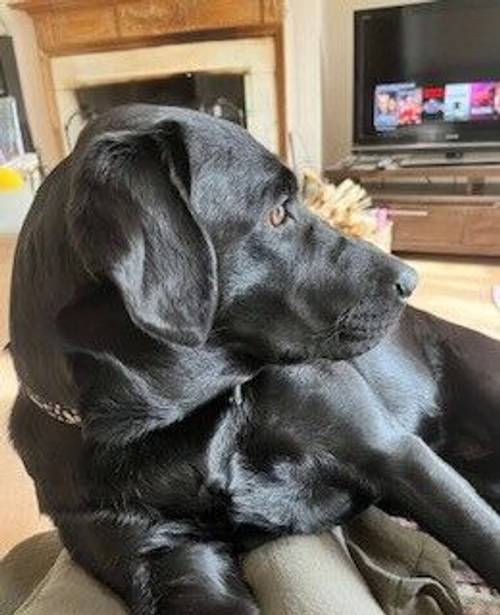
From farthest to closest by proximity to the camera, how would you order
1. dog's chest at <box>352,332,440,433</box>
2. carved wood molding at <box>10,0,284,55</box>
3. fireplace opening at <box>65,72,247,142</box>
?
fireplace opening at <box>65,72,247,142</box>, carved wood molding at <box>10,0,284,55</box>, dog's chest at <box>352,332,440,433</box>

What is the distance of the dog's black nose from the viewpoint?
862 millimetres

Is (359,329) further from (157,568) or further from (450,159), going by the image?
(450,159)

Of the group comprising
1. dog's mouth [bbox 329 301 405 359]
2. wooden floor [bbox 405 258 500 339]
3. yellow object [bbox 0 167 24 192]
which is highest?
dog's mouth [bbox 329 301 405 359]

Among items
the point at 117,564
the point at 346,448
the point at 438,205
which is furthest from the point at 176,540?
the point at 438,205

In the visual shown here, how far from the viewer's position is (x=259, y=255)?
0.77m

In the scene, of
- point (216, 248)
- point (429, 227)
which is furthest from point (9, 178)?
point (216, 248)

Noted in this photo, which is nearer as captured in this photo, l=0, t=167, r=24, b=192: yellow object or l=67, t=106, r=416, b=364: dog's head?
l=67, t=106, r=416, b=364: dog's head

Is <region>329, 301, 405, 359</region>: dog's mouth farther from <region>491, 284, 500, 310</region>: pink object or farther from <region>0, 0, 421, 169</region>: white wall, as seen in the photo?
<region>0, 0, 421, 169</region>: white wall

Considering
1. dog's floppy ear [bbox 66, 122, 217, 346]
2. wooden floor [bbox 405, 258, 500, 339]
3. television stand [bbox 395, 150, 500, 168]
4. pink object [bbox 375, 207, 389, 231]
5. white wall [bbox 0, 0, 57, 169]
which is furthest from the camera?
white wall [bbox 0, 0, 57, 169]

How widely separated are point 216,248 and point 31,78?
12.9 ft

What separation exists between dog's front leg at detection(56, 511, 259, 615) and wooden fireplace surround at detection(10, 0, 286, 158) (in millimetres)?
2979

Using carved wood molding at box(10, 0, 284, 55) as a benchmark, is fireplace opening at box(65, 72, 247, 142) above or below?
below

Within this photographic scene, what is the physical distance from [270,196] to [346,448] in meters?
0.35

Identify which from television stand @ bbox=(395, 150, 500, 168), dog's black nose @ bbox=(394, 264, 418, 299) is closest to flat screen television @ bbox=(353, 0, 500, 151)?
television stand @ bbox=(395, 150, 500, 168)
